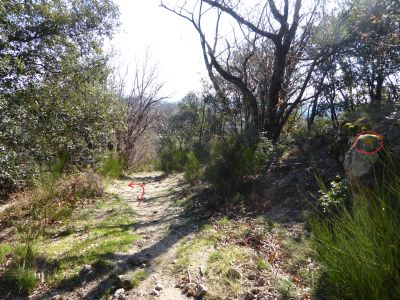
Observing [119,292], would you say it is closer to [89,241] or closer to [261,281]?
[261,281]

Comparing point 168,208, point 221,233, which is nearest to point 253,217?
point 221,233

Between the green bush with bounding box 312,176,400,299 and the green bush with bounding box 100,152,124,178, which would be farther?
the green bush with bounding box 100,152,124,178

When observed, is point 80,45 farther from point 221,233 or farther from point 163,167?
point 163,167

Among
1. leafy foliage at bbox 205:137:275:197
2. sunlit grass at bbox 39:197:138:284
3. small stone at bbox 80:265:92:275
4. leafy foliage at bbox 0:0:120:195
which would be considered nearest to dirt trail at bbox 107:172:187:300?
sunlit grass at bbox 39:197:138:284

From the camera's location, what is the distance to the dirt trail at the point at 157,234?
3.49 metres

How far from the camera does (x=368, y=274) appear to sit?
2.06 meters

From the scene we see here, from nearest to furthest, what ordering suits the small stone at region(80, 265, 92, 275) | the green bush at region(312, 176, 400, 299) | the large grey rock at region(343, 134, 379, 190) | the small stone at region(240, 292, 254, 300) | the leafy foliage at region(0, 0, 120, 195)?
the green bush at region(312, 176, 400, 299) → the small stone at region(240, 292, 254, 300) → the large grey rock at region(343, 134, 379, 190) → the small stone at region(80, 265, 92, 275) → the leafy foliage at region(0, 0, 120, 195)

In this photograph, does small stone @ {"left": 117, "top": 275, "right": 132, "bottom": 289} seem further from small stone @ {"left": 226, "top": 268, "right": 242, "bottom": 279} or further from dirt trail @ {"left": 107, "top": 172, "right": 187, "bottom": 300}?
small stone @ {"left": 226, "top": 268, "right": 242, "bottom": 279}

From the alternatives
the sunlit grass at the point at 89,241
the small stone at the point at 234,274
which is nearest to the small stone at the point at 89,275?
the sunlit grass at the point at 89,241

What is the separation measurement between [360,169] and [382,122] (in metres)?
1.18

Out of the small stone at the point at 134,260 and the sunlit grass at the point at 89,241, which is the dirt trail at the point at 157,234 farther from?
the sunlit grass at the point at 89,241

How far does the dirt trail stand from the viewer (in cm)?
349

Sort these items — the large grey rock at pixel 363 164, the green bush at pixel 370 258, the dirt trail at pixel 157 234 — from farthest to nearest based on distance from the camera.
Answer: the large grey rock at pixel 363 164, the dirt trail at pixel 157 234, the green bush at pixel 370 258

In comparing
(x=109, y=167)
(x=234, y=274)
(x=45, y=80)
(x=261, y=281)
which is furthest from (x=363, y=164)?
(x=109, y=167)
